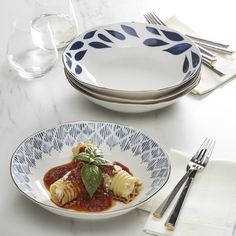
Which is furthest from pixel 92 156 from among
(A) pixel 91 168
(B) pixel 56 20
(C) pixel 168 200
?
(B) pixel 56 20

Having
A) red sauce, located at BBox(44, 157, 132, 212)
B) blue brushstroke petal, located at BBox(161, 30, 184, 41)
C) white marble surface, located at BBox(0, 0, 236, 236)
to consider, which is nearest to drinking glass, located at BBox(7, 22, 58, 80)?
white marble surface, located at BBox(0, 0, 236, 236)

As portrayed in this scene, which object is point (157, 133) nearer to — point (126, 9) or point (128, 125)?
point (128, 125)

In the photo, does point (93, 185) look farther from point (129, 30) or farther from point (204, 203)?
point (129, 30)

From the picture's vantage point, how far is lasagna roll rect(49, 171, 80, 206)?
1.12 metres

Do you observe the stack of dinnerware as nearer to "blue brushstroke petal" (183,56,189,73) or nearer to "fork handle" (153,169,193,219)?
"blue brushstroke petal" (183,56,189,73)

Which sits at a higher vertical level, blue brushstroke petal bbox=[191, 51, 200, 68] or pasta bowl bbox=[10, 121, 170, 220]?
blue brushstroke petal bbox=[191, 51, 200, 68]

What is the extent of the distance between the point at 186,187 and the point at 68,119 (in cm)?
34

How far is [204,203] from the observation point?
1.17 metres

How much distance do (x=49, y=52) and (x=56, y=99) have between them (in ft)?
0.46

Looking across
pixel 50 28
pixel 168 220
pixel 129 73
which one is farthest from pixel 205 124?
pixel 50 28

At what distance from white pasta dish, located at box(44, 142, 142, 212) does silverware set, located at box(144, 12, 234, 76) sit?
1.66ft

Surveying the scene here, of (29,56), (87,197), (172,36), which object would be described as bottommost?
(87,197)

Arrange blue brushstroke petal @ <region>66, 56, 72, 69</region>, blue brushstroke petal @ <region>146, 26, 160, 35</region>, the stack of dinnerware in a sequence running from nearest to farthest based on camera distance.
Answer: the stack of dinnerware → blue brushstroke petal @ <region>66, 56, 72, 69</region> → blue brushstroke petal @ <region>146, 26, 160, 35</region>

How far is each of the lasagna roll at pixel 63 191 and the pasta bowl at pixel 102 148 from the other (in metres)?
0.01
